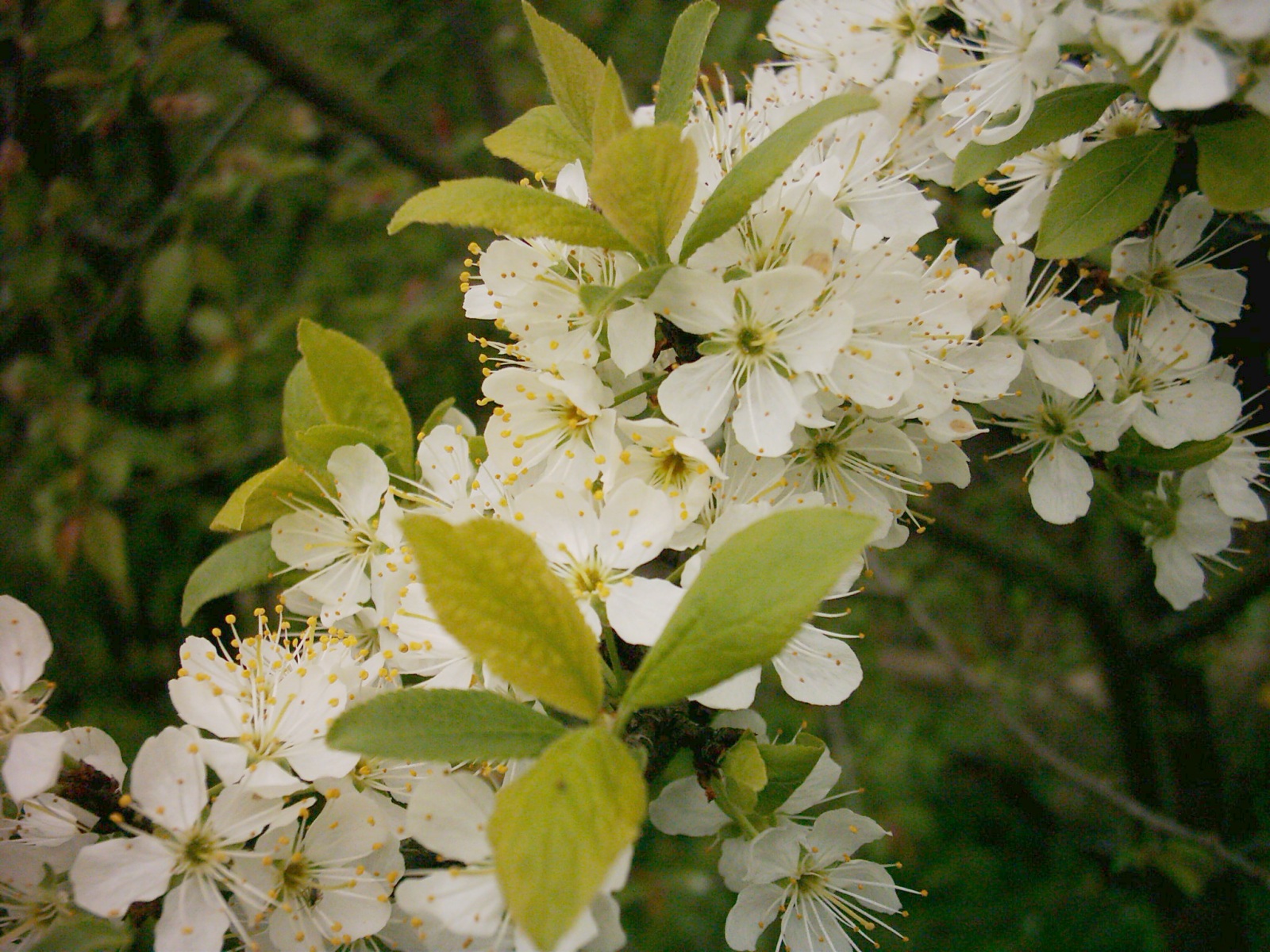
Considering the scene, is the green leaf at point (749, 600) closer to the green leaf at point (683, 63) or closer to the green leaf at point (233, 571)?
the green leaf at point (683, 63)

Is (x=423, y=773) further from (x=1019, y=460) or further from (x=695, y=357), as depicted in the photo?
(x=1019, y=460)

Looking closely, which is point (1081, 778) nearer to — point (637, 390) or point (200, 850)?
point (637, 390)

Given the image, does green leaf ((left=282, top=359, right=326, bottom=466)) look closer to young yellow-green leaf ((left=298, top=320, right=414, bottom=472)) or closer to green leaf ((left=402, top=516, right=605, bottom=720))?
young yellow-green leaf ((left=298, top=320, right=414, bottom=472))

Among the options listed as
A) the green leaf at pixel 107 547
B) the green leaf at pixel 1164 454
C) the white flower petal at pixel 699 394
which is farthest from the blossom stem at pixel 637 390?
the green leaf at pixel 107 547

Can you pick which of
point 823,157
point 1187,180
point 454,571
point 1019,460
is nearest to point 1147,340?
point 1187,180

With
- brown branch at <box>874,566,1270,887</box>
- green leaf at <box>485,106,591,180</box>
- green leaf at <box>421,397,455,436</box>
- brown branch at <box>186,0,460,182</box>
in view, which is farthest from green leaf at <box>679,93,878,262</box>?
brown branch at <box>186,0,460,182</box>

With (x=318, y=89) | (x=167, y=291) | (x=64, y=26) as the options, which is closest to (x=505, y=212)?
(x=167, y=291)
